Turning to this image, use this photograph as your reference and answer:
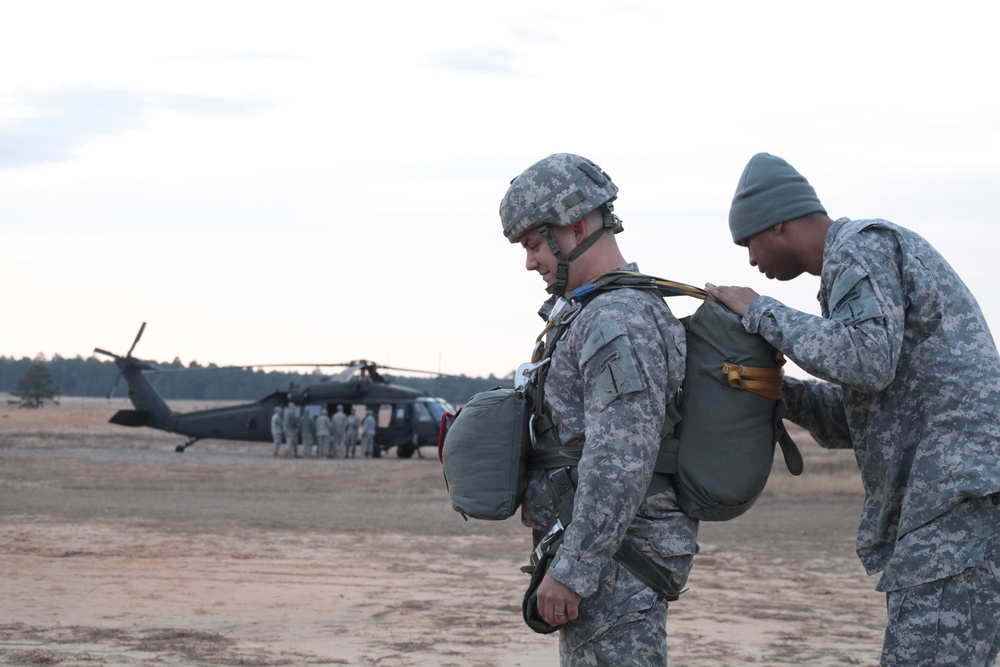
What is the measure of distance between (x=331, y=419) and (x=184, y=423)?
449 cm

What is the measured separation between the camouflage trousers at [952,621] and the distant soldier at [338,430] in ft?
101

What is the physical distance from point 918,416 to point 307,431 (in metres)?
30.8

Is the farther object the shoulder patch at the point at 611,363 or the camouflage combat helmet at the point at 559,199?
the camouflage combat helmet at the point at 559,199

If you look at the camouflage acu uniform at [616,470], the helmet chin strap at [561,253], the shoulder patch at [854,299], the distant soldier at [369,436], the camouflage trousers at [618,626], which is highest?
the helmet chin strap at [561,253]

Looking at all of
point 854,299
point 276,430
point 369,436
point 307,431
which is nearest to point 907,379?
point 854,299

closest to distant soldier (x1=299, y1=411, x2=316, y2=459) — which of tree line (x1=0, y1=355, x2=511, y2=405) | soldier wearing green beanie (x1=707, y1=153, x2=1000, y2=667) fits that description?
soldier wearing green beanie (x1=707, y1=153, x2=1000, y2=667)

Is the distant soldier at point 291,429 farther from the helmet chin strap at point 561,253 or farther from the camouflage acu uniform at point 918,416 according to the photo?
the camouflage acu uniform at point 918,416

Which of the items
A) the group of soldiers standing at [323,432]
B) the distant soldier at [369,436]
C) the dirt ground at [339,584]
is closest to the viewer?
the dirt ground at [339,584]

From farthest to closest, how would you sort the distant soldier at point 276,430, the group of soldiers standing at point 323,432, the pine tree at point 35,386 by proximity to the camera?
the pine tree at point 35,386
the distant soldier at point 276,430
the group of soldiers standing at point 323,432

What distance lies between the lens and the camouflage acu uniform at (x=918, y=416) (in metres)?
3.02

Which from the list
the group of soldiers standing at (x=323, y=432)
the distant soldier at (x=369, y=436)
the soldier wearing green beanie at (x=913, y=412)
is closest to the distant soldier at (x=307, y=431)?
the group of soldiers standing at (x=323, y=432)

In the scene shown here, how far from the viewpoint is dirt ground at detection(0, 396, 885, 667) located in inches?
282

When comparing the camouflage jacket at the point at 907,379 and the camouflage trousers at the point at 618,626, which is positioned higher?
the camouflage jacket at the point at 907,379

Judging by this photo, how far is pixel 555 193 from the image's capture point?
10.9 ft
